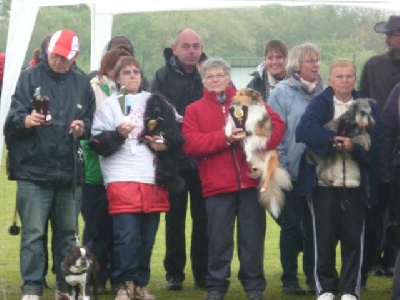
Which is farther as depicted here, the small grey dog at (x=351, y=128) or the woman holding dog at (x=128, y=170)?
the woman holding dog at (x=128, y=170)

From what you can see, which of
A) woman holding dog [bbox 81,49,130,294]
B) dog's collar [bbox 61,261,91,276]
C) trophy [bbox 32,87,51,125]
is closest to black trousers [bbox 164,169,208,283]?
woman holding dog [bbox 81,49,130,294]

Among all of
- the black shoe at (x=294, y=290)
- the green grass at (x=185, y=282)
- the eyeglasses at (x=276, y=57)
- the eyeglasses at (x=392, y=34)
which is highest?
the eyeglasses at (x=392, y=34)

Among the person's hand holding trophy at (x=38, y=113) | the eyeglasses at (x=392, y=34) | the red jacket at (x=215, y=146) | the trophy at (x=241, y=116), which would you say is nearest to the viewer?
the person's hand holding trophy at (x=38, y=113)

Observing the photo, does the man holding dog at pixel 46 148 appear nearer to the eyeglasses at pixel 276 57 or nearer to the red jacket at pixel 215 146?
the red jacket at pixel 215 146

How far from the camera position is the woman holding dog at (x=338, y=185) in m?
8.55

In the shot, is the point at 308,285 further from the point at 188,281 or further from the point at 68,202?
the point at 68,202

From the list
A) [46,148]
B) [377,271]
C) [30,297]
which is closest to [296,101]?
[46,148]

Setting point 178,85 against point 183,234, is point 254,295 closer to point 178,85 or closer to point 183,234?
point 183,234

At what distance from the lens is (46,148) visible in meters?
8.40

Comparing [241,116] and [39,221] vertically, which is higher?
[241,116]

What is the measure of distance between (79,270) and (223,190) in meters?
1.31

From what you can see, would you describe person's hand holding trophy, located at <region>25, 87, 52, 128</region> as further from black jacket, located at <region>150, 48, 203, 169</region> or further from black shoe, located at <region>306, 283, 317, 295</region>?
black shoe, located at <region>306, 283, 317, 295</region>

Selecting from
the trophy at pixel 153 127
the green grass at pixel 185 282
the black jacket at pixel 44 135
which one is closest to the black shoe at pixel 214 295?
the green grass at pixel 185 282

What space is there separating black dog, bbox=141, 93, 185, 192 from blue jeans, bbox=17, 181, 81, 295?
2.32ft
